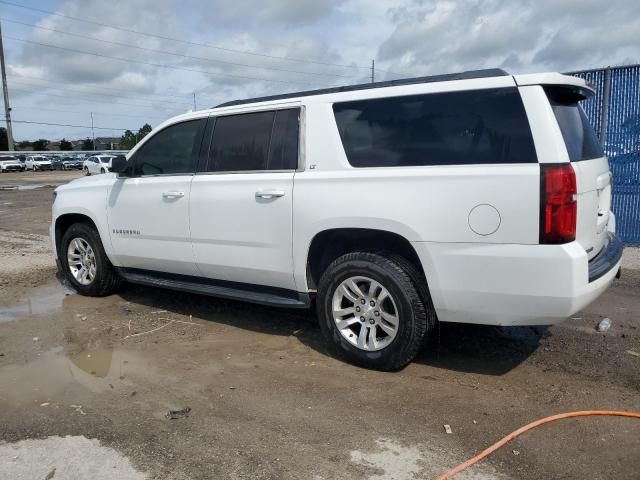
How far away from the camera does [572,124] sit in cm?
388

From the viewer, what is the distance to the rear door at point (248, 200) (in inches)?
179

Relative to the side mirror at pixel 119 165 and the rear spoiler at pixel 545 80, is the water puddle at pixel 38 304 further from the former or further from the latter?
the rear spoiler at pixel 545 80

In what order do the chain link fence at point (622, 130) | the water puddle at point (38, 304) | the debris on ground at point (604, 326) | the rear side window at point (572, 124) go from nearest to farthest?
the rear side window at point (572, 124)
the debris on ground at point (604, 326)
the water puddle at point (38, 304)
the chain link fence at point (622, 130)

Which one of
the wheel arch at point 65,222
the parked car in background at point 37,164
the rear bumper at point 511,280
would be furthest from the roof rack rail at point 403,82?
the parked car in background at point 37,164

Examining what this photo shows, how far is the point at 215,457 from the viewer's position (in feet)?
10.3

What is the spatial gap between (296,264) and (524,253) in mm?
1730

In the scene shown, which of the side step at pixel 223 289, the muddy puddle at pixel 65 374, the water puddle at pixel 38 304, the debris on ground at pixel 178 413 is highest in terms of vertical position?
the side step at pixel 223 289

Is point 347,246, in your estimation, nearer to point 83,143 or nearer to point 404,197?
point 404,197

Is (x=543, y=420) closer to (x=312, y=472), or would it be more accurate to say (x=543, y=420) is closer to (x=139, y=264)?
(x=312, y=472)

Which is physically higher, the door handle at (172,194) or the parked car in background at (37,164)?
the parked car in background at (37,164)

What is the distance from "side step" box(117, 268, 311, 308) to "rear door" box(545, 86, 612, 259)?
2.09 meters

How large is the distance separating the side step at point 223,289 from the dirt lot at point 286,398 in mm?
368

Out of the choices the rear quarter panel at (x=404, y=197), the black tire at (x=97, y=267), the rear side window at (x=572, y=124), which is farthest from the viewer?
the black tire at (x=97, y=267)

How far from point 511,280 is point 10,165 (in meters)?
54.1
